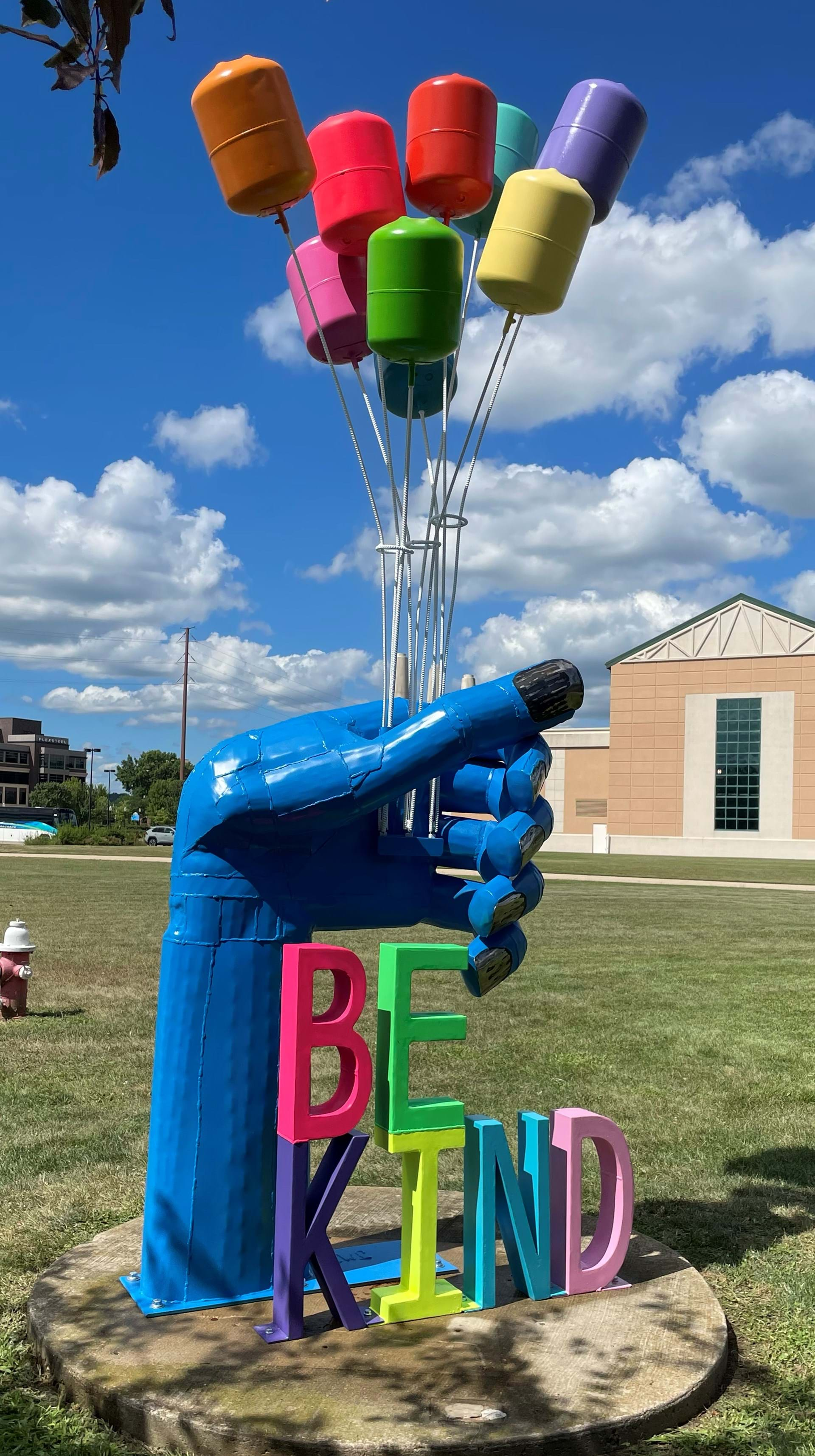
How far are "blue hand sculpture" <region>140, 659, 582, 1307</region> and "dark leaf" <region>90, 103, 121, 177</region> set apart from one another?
2.12 m

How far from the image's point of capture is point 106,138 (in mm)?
2014

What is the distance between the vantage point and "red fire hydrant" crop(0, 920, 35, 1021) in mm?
9594

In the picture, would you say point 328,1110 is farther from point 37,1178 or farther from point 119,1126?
point 119,1126

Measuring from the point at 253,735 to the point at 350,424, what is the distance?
115 cm

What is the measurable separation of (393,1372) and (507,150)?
431 centimetres

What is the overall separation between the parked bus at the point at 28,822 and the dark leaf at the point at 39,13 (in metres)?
51.5

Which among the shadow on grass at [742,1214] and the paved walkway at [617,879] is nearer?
the shadow on grass at [742,1214]

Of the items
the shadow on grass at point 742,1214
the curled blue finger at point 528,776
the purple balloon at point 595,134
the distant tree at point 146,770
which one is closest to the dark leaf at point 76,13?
the purple balloon at point 595,134

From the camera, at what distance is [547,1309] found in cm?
398

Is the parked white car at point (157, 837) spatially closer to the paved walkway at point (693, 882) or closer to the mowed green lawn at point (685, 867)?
the mowed green lawn at point (685, 867)

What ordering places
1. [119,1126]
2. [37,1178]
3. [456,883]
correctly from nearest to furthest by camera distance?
[456,883]
[37,1178]
[119,1126]

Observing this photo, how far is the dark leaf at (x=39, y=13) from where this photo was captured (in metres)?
1.85

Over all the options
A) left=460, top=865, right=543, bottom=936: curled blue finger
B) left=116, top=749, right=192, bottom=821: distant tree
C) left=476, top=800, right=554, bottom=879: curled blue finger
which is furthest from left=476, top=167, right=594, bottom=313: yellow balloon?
left=116, top=749, right=192, bottom=821: distant tree

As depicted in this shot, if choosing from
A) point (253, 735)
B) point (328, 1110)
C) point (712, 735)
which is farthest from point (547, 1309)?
point (712, 735)
